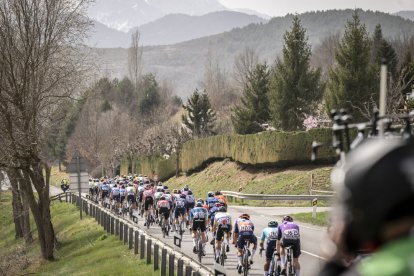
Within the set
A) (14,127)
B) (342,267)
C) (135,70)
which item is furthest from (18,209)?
(135,70)

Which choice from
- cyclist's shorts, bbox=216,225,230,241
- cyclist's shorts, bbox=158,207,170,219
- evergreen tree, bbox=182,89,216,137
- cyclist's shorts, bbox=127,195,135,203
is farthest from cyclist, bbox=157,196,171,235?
evergreen tree, bbox=182,89,216,137

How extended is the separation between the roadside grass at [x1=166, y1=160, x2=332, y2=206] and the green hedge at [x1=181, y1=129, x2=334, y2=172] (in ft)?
2.59

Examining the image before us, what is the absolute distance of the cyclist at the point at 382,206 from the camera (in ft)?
5.41

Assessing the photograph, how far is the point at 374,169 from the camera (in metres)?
1.77

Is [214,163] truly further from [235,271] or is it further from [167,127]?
[235,271]

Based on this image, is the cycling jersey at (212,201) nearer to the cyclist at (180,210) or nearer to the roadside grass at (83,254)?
the roadside grass at (83,254)

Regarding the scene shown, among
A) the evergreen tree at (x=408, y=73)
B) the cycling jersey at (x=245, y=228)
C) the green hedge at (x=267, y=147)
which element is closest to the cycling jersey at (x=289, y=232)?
the cycling jersey at (x=245, y=228)

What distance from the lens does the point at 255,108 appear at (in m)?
67.2

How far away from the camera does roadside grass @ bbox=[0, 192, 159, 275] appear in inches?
846

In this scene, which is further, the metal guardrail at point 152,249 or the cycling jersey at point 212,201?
the cycling jersey at point 212,201

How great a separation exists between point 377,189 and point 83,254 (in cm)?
2705

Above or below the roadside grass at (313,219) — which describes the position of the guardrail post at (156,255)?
above

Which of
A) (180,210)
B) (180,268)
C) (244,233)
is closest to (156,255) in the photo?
(244,233)

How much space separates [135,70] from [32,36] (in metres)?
117
